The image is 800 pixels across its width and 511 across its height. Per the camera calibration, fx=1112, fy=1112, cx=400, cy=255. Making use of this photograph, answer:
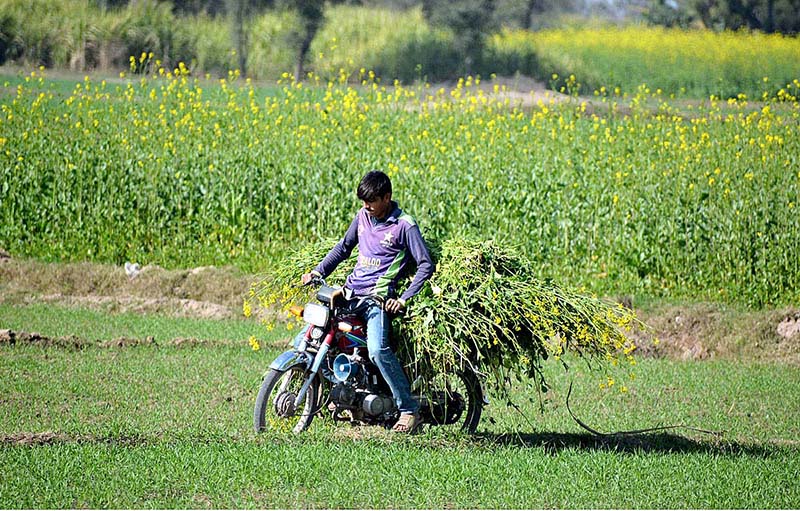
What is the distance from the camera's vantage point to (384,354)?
317 inches

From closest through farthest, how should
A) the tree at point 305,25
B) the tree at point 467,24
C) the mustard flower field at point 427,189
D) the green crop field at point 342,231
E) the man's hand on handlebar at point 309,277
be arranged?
the green crop field at point 342,231
the man's hand on handlebar at point 309,277
the mustard flower field at point 427,189
the tree at point 305,25
the tree at point 467,24

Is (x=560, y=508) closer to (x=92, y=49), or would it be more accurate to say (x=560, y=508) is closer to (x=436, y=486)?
(x=436, y=486)

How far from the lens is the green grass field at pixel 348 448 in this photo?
6891mm

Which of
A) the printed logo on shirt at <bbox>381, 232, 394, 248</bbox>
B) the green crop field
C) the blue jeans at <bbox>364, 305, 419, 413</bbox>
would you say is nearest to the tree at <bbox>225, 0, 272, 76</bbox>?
the green crop field

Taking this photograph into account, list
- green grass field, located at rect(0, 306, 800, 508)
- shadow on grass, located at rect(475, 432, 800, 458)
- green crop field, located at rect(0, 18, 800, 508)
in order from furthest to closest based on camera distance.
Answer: shadow on grass, located at rect(475, 432, 800, 458) < green crop field, located at rect(0, 18, 800, 508) < green grass field, located at rect(0, 306, 800, 508)

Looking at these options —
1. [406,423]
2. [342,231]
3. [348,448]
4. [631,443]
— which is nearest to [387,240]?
[406,423]

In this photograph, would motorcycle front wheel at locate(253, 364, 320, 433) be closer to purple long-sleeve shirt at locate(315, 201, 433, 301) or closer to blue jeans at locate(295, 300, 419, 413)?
blue jeans at locate(295, 300, 419, 413)

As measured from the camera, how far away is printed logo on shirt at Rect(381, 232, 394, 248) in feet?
27.0

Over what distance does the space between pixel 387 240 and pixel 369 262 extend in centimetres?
24

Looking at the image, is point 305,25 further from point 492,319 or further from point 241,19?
point 492,319

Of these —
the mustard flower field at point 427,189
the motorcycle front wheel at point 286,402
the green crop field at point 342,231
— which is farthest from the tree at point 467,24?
the motorcycle front wheel at point 286,402

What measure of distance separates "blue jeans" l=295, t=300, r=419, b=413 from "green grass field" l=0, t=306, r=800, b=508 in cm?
34

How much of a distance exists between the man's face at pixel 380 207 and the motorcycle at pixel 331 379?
0.62m

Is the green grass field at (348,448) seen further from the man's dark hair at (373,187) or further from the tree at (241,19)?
the tree at (241,19)
